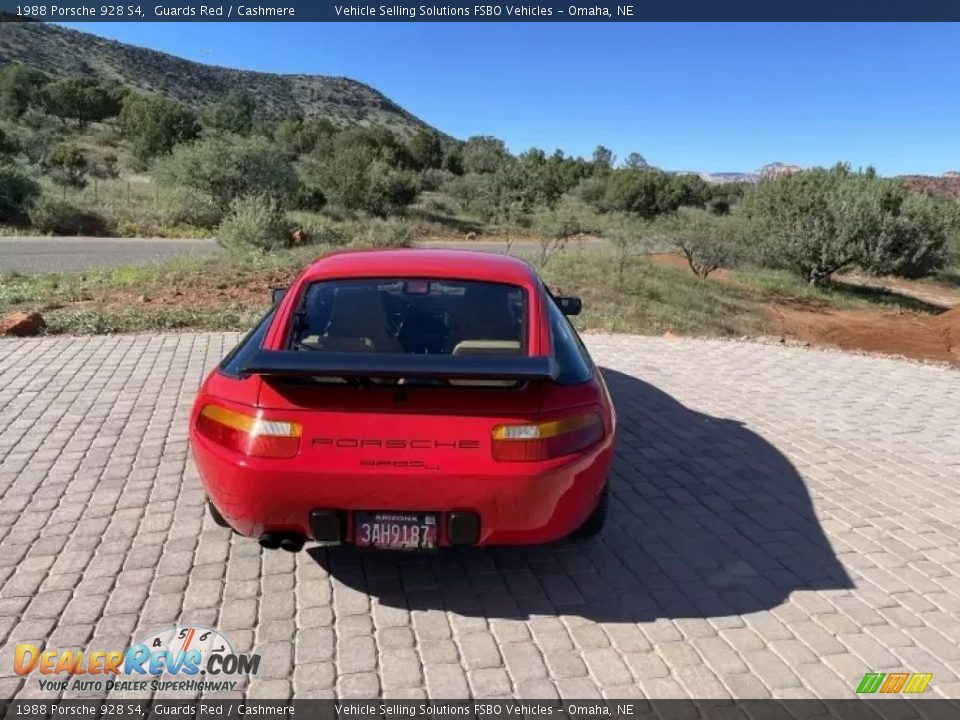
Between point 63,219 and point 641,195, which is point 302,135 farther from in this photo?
point 63,219

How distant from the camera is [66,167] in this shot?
97.5 ft

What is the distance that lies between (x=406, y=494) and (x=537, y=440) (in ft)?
1.82

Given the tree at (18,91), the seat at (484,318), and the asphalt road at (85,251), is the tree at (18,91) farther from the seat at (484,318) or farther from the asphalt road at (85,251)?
the seat at (484,318)

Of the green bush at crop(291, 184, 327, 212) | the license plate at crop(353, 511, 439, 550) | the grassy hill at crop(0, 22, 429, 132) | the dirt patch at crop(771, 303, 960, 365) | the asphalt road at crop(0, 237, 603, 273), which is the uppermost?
the grassy hill at crop(0, 22, 429, 132)

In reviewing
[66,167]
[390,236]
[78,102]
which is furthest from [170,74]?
[390,236]

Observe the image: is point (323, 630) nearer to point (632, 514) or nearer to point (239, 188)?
point (632, 514)

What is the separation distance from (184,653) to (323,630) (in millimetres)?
526

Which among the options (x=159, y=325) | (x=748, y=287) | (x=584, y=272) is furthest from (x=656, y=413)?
(x=748, y=287)

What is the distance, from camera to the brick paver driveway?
8.75 ft

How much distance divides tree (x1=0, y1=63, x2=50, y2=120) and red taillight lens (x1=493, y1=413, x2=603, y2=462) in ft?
160

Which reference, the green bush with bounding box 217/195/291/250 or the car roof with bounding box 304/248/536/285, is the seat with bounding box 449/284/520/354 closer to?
the car roof with bounding box 304/248/536/285

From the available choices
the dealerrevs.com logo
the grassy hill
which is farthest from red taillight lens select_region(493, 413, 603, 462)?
the grassy hill

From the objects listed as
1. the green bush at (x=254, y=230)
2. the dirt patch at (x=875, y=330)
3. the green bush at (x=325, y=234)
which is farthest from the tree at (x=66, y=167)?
the dirt patch at (x=875, y=330)

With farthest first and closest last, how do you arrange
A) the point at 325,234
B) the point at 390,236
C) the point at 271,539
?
the point at 325,234
the point at 390,236
the point at 271,539
